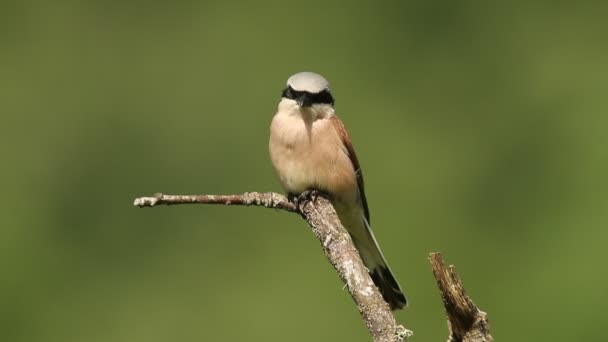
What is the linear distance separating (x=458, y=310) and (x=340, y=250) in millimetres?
468

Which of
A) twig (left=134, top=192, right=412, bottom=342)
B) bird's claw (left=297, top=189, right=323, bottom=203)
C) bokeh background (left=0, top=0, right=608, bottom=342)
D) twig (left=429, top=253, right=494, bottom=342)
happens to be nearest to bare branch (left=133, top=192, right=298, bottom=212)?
twig (left=134, top=192, right=412, bottom=342)

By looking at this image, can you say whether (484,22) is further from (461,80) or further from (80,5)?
(80,5)

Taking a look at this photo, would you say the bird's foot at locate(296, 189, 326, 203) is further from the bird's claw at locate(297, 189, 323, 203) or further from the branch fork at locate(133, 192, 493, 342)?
the branch fork at locate(133, 192, 493, 342)

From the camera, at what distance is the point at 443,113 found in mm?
10461

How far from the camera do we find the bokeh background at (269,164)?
27.6ft

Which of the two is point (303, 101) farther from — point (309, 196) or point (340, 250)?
point (340, 250)

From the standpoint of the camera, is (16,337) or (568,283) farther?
(16,337)

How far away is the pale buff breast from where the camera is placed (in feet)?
15.9

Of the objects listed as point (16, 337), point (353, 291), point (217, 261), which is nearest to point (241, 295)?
point (217, 261)

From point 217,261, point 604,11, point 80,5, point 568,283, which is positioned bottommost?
point 568,283

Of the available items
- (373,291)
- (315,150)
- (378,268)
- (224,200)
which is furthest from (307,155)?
(373,291)

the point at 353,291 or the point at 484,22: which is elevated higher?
the point at 484,22

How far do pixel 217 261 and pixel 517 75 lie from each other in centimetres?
377

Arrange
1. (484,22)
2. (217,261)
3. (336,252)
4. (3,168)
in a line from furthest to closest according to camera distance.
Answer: (484,22) → (3,168) → (217,261) → (336,252)
